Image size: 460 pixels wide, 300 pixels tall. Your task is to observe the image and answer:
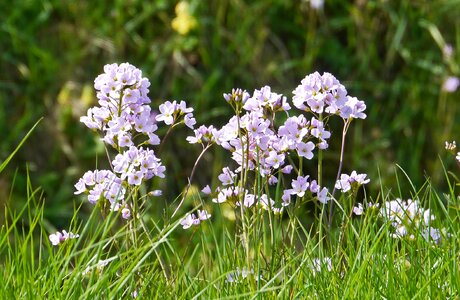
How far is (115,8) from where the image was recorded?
554cm

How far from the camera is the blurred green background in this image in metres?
5.41

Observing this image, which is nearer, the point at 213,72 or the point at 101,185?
the point at 101,185

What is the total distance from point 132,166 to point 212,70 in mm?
3353

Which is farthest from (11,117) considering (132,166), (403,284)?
(403,284)

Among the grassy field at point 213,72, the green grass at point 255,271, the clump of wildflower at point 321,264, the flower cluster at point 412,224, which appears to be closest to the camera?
the green grass at point 255,271

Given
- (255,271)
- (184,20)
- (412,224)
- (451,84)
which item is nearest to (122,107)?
(255,271)

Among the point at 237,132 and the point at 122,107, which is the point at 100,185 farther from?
Answer: the point at 237,132

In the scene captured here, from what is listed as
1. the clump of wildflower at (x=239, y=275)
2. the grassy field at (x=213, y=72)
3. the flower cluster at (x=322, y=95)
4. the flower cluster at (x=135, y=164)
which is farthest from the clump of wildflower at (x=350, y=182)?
the grassy field at (x=213, y=72)

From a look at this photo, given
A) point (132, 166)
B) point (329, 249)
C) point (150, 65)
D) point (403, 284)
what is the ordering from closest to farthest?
point (403, 284) → point (132, 166) → point (329, 249) → point (150, 65)

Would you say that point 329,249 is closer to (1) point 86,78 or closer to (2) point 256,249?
(2) point 256,249

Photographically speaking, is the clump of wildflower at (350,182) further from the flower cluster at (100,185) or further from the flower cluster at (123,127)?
the flower cluster at (100,185)

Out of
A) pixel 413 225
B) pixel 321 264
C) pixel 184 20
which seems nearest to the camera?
pixel 321 264

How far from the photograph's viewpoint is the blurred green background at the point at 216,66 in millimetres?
5406

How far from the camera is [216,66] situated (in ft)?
18.0
